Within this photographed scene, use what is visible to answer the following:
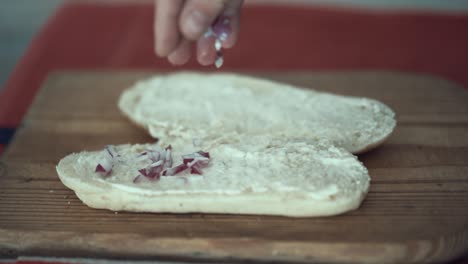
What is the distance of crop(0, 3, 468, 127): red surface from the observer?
4180 mm

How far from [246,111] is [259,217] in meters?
0.89

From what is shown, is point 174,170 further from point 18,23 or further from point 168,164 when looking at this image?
point 18,23

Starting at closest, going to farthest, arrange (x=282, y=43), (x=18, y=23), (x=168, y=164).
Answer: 1. (x=168, y=164)
2. (x=282, y=43)
3. (x=18, y=23)

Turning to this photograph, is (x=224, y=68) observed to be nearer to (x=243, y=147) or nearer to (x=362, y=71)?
(x=362, y=71)

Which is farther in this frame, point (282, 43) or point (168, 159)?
point (282, 43)

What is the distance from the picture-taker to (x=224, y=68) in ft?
13.7

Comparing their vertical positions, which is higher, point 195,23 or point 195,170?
point 195,23

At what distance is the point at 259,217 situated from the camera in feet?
8.18

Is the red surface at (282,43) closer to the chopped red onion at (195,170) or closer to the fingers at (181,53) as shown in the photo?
the fingers at (181,53)

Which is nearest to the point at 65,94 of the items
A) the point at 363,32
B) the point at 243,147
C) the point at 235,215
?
the point at 243,147

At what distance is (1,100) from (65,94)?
43 cm

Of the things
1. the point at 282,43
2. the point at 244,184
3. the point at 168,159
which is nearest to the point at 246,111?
the point at 168,159

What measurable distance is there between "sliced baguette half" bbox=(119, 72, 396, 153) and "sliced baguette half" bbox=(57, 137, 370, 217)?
27 cm

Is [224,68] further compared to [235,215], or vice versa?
[224,68]
